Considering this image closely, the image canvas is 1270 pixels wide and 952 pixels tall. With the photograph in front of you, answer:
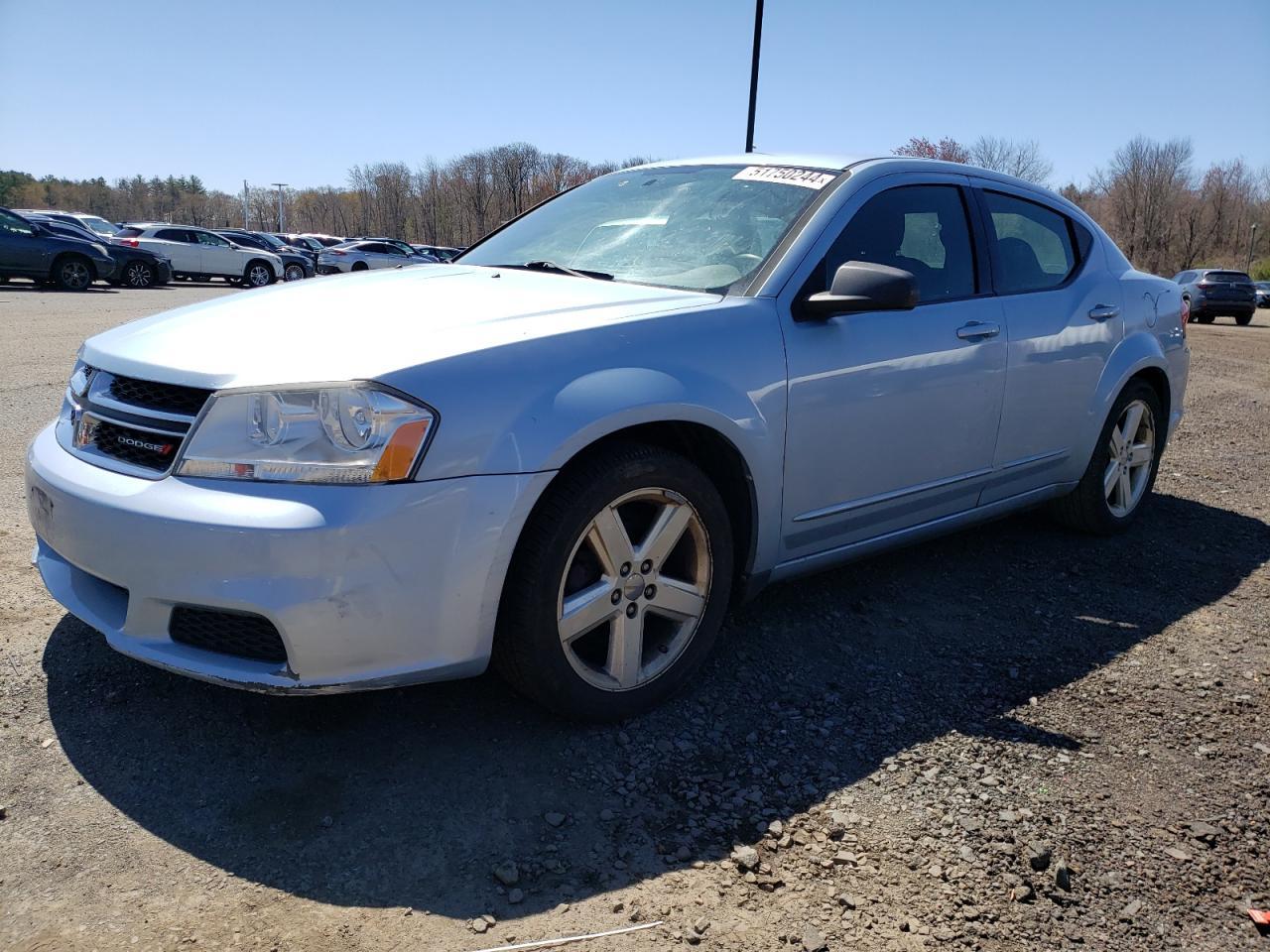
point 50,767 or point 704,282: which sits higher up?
point 704,282

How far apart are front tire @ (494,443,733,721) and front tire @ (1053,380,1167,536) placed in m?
2.50

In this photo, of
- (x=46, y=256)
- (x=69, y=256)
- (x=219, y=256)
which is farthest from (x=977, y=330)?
(x=219, y=256)

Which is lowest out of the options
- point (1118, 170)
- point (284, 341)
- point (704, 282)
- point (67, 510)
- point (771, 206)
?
point (67, 510)

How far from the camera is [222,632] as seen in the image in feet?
7.66

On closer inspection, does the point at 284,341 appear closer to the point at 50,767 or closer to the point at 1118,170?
the point at 50,767

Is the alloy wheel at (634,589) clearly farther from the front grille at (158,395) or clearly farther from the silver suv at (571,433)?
the front grille at (158,395)

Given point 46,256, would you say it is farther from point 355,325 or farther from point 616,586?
point 616,586

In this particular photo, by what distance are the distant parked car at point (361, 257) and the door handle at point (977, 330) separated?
3103 centimetres

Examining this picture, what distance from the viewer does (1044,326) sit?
4.04 metres

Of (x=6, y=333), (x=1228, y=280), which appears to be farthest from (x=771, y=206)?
(x=1228, y=280)

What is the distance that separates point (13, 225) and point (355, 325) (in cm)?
2043

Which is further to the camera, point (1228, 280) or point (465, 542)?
point (1228, 280)

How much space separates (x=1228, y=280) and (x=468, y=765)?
31.7 meters

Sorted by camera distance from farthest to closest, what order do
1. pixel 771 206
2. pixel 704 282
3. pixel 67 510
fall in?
1. pixel 771 206
2. pixel 704 282
3. pixel 67 510
